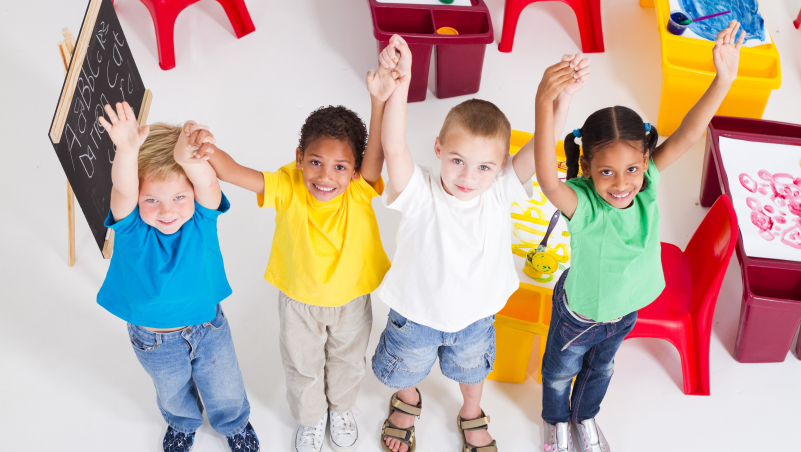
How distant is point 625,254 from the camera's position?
5.55ft

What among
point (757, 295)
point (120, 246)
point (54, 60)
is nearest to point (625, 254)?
point (757, 295)

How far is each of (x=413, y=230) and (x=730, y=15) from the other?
6.91 ft

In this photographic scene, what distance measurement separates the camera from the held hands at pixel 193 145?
4.82 feet

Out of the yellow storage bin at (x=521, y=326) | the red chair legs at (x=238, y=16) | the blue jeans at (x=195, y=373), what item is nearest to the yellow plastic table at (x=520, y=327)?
the yellow storage bin at (x=521, y=326)

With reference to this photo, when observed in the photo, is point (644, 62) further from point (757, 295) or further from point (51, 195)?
point (51, 195)

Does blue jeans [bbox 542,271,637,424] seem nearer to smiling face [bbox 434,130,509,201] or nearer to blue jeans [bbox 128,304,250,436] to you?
smiling face [bbox 434,130,509,201]

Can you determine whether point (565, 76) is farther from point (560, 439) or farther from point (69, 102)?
point (69, 102)

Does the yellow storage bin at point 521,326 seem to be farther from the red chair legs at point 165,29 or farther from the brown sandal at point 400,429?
the red chair legs at point 165,29

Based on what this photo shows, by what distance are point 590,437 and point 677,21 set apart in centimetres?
183

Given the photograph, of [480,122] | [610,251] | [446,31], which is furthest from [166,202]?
[446,31]

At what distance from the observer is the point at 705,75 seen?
279cm

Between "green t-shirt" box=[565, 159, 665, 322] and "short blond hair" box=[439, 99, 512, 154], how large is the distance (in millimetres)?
238

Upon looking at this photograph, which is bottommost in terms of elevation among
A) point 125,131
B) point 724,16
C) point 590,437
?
point 590,437

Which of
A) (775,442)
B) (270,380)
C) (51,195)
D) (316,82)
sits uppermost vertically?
(316,82)
